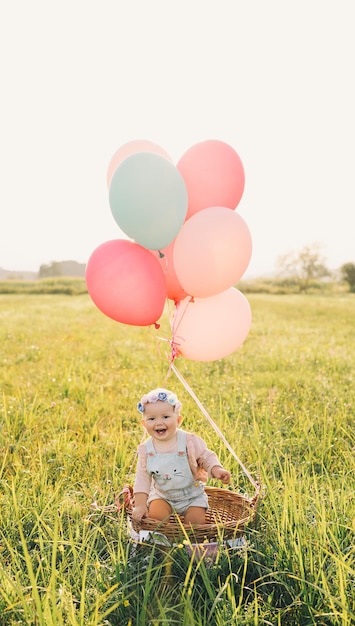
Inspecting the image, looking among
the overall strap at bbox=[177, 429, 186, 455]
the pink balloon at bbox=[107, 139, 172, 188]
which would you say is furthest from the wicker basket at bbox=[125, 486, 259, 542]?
the pink balloon at bbox=[107, 139, 172, 188]

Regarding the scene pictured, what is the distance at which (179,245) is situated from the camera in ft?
9.52

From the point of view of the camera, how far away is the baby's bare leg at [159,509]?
2904mm

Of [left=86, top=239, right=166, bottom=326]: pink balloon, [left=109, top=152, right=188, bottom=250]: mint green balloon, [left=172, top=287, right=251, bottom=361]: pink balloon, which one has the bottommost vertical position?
[left=172, top=287, right=251, bottom=361]: pink balloon

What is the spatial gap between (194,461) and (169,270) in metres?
1.01

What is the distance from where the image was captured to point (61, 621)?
197cm

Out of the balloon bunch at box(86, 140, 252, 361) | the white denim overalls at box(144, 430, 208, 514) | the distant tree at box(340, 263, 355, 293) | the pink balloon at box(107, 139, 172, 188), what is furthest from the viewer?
the distant tree at box(340, 263, 355, 293)

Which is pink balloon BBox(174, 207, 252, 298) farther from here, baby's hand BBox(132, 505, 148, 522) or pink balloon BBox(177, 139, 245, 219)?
baby's hand BBox(132, 505, 148, 522)

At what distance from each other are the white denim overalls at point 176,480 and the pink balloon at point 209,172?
128cm

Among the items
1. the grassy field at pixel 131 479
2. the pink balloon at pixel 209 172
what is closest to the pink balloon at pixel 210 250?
the pink balloon at pixel 209 172

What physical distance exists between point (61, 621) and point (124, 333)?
25.1 ft

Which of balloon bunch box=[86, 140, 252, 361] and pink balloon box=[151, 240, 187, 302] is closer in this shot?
balloon bunch box=[86, 140, 252, 361]

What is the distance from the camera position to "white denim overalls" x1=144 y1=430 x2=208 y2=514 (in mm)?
2926

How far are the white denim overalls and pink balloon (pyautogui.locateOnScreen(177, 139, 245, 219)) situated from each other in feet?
4.20

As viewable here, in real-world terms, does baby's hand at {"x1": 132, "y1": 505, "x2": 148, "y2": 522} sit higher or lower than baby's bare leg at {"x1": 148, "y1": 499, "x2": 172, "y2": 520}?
higher
